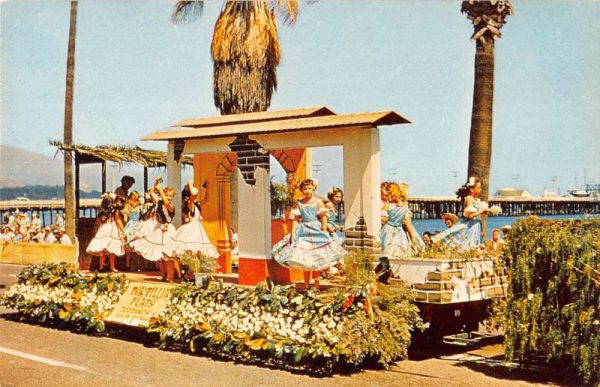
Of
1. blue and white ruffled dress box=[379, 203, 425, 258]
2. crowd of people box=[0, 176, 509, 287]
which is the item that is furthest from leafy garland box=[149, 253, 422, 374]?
blue and white ruffled dress box=[379, 203, 425, 258]

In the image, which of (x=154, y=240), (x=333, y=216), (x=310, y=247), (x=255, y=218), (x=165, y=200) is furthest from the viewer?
(x=154, y=240)

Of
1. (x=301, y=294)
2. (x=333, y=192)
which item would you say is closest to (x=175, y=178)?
(x=333, y=192)

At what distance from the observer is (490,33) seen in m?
16.3

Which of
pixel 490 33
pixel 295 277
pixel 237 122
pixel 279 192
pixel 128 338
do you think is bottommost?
pixel 128 338

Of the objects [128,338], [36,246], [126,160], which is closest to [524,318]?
[128,338]

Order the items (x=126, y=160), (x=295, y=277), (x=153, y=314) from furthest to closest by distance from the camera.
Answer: (x=126, y=160), (x=295, y=277), (x=153, y=314)

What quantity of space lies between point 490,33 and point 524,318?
8.36 metres

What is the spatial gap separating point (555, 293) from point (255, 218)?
5.46 meters

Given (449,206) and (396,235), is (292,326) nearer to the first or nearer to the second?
(396,235)

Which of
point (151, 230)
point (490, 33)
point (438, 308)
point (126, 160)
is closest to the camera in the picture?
point (438, 308)

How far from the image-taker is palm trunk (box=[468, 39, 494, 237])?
639 inches

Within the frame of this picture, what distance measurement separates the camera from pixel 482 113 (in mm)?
16266

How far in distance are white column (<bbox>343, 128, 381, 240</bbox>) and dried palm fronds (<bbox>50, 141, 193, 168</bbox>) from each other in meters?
5.84

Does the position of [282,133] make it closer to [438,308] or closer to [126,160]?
[438,308]
